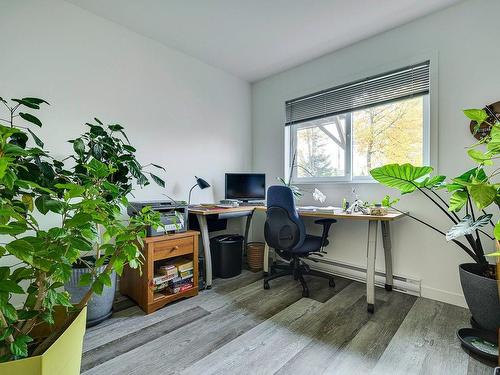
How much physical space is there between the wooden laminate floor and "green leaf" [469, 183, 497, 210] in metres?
0.92

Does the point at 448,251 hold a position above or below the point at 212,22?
below

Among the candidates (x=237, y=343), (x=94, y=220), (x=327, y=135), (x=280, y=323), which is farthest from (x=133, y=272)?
(x=327, y=135)

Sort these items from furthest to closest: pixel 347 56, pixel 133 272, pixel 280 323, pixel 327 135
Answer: pixel 327 135 → pixel 347 56 → pixel 133 272 → pixel 280 323

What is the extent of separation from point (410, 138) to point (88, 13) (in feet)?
10.5

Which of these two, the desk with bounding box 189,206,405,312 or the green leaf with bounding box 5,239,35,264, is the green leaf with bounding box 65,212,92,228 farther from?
the desk with bounding box 189,206,405,312

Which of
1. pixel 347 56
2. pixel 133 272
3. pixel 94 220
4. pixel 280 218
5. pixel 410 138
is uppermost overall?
pixel 347 56

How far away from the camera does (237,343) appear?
1.58 metres

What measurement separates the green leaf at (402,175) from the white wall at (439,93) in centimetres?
63

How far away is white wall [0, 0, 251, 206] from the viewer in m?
1.93

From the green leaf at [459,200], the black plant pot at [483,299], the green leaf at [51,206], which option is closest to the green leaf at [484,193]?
the green leaf at [459,200]

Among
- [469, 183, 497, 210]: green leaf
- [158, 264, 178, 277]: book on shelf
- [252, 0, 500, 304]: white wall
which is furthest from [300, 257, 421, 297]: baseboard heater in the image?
[158, 264, 178, 277]: book on shelf

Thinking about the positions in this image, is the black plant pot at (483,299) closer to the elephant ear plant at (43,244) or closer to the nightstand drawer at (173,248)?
the elephant ear plant at (43,244)

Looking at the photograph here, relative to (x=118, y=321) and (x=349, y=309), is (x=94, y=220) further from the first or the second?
(x=349, y=309)

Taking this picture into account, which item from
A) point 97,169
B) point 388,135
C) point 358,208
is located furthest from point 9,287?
point 388,135
